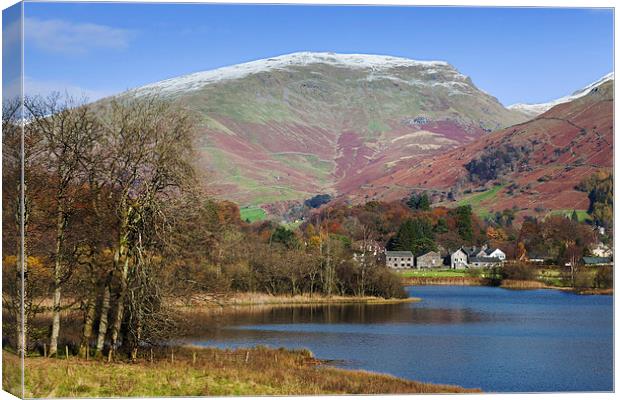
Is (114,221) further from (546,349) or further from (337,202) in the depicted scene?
(337,202)

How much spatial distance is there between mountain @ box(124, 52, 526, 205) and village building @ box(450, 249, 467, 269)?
12985mm

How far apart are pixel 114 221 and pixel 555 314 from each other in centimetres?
2098

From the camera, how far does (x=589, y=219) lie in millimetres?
35656

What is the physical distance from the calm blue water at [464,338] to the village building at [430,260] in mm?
16636

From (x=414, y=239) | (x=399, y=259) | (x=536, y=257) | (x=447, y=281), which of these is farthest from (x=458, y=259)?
(x=536, y=257)

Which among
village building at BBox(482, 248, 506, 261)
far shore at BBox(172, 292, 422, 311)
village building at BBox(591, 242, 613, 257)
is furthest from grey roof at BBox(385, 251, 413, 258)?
village building at BBox(591, 242, 613, 257)

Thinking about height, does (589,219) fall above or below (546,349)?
above

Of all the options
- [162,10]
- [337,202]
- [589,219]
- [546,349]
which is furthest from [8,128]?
[337,202]

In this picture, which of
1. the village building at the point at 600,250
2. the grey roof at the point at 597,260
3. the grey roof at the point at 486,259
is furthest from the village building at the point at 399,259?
the village building at the point at 600,250

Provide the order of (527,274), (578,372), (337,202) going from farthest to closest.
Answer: (337,202) < (527,274) < (578,372)

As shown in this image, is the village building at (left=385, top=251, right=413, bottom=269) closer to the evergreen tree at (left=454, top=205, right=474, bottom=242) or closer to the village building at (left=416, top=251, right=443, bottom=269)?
the village building at (left=416, top=251, right=443, bottom=269)

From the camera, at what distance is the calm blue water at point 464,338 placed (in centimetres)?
2052

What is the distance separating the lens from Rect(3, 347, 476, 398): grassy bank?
14.1 metres

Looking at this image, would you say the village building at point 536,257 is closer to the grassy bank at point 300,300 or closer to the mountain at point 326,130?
the grassy bank at point 300,300
